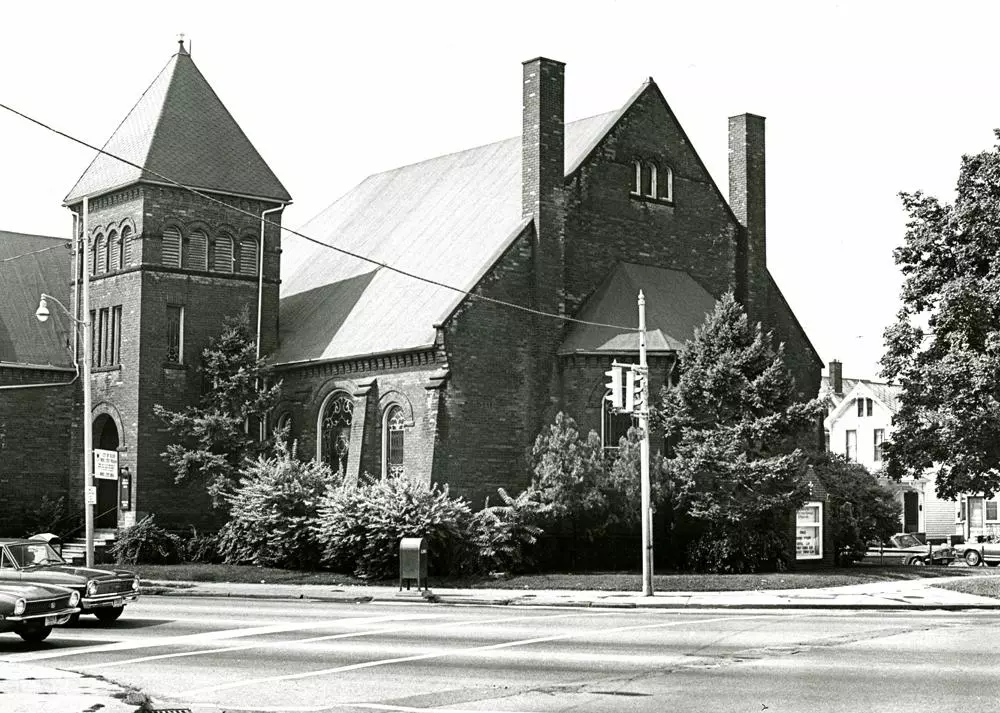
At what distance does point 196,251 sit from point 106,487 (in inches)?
361

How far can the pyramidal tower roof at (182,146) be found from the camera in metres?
43.3

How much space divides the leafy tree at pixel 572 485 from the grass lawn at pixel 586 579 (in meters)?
1.52

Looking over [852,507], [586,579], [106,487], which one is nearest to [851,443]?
[852,507]

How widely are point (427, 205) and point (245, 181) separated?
639 cm

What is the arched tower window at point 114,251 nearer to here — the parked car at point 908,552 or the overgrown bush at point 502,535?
the overgrown bush at point 502,535

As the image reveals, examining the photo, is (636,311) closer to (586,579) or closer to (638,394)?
(638,394)

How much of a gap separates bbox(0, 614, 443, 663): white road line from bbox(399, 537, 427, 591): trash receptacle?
25.4 feet

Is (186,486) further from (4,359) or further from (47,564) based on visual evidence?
(47,564)

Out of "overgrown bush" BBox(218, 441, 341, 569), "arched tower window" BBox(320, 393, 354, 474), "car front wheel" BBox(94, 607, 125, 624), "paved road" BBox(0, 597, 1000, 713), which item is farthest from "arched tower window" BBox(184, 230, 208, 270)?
"car front wheel" BBox(94, 607, 125, 624)

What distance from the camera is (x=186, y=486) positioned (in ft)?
140

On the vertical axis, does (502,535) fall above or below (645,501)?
below

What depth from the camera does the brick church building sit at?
3872cm

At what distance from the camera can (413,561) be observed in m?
31.8

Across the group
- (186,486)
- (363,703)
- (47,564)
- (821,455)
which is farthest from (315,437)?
(363,703)
